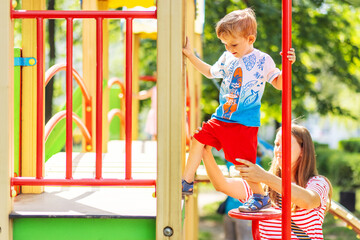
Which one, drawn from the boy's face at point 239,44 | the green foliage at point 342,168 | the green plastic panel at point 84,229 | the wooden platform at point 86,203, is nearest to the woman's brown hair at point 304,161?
the boy's face at point 239,44

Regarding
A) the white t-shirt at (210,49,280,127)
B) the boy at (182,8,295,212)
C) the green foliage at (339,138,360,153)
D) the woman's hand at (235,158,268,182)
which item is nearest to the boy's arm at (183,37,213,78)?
the boy at (182,8,295,212)

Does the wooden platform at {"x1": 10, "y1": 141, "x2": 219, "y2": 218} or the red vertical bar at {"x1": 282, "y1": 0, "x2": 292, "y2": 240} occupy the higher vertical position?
the red vertical bar at {"x1": 282, "y1": 0, "x2": 292, "y2": 240}

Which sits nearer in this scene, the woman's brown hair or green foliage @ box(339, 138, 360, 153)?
the woman's brown hair

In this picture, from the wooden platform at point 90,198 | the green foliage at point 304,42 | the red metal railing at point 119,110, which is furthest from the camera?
the green foliage at point 304,42

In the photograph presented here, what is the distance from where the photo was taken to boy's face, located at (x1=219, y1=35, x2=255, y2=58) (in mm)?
2688

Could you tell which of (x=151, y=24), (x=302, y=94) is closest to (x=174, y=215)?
(x=151, y=24)

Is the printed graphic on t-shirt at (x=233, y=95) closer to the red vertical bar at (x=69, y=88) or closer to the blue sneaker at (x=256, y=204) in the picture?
the blue sneaker at (x=256, y=204)

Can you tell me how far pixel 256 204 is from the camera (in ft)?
8.99

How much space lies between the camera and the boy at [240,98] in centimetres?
270

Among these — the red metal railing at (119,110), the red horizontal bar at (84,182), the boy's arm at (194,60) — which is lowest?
the red horizontal bar at (84,182)

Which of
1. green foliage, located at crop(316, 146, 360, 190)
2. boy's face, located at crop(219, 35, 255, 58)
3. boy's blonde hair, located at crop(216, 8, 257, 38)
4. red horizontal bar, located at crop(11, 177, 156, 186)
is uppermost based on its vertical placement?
boy's blonde hair, located at crop(216, 8, 257, 38)

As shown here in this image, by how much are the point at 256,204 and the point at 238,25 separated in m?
0.91

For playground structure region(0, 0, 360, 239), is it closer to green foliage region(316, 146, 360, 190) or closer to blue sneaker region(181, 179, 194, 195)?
blue sneaker region(181, 179, 194, 195)

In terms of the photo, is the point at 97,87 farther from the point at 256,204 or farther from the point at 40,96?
the point at 256,204
